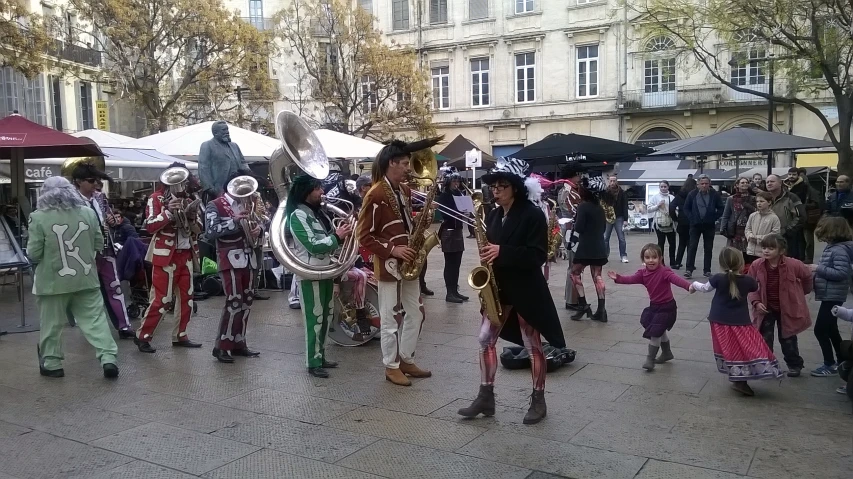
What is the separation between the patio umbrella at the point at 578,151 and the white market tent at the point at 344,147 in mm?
3034

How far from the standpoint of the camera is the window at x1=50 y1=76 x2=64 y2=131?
2925 cm

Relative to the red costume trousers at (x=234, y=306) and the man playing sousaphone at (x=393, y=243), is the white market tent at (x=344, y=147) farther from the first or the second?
the man playing sousaphone at (x=393, y=243)

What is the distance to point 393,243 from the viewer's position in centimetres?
566

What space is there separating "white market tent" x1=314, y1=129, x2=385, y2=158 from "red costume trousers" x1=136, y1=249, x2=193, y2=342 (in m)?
7.02

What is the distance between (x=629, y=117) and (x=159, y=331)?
26238mm

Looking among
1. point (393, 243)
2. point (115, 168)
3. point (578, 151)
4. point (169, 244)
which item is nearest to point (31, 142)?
point (169, 244)

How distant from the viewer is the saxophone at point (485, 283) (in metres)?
4.64

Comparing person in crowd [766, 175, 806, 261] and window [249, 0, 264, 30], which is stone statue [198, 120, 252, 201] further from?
window [249, 0, 264, 30]

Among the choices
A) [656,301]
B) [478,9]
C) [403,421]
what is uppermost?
[478,9]

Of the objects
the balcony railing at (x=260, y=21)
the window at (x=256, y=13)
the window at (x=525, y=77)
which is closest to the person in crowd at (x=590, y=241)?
the window at (x=525, y=77)

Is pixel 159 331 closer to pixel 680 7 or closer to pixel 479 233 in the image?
pixel 479 233

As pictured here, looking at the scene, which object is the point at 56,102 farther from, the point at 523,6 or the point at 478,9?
the point at 523,6

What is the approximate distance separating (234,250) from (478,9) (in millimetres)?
28714

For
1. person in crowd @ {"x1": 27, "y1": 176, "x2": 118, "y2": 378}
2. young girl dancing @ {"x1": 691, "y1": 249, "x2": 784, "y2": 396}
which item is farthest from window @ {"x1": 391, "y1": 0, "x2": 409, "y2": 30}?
young girl dancing @ {"x1": 691, "y1": 249, "x2": 784, "y2": 396}
